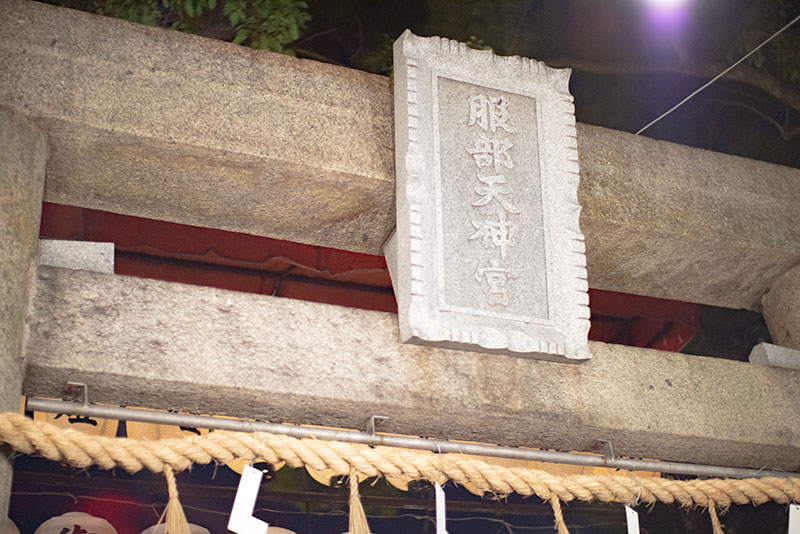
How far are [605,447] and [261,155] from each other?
1.65m

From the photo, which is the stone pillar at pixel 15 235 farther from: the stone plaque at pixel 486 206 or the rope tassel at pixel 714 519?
the rope tassel at pixel 714 519

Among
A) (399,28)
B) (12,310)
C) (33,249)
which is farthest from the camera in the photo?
(399,28)

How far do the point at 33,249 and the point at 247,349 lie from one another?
743 millimetres

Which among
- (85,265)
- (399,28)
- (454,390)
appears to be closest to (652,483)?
(454,390)

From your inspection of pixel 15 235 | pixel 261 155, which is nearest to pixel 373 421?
pixel 261 155

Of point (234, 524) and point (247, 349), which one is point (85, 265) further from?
point (234, 524)

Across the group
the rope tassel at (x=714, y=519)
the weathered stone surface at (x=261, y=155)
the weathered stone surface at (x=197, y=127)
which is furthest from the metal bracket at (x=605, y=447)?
the weathered stone surface at (x=197, y=127)

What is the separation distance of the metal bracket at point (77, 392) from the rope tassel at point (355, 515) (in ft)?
2.80

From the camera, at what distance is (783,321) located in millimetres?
3447

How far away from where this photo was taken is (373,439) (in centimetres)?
263

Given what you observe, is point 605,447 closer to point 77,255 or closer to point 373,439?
point 373,439

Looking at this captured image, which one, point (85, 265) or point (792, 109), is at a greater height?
point (792, 109)

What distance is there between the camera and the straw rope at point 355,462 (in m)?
2.20

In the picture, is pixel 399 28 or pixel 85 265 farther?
pixel 399 28
